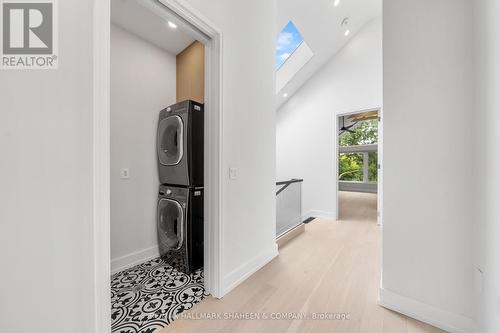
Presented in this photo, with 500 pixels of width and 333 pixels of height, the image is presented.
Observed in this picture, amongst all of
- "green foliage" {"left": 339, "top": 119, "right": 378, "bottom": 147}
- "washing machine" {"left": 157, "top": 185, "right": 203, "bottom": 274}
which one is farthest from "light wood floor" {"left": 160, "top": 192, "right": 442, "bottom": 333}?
"green foliage" {"left": 339, "top": 119, "right": 378, "bottom": 147}

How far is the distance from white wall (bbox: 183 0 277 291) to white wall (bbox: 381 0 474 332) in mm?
1140

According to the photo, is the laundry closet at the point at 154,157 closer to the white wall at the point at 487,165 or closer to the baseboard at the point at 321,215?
the white wall at the point at 487,165

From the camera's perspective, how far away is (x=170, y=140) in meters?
2.16

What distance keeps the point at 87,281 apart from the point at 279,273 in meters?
1.58

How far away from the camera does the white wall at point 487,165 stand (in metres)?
0.92

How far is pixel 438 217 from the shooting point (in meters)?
1.32

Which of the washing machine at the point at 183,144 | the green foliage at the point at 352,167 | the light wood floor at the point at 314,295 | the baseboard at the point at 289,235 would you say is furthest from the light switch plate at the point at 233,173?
the green foliage at the point at 352,167

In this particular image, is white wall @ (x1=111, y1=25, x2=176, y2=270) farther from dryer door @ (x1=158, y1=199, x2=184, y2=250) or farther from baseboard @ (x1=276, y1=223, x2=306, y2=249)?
baseboard @ (x1=276, y1=223, x2=306, y2=249)

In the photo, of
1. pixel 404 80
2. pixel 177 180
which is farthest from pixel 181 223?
pixel 404 80

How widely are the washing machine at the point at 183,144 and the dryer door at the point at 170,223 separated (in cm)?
25

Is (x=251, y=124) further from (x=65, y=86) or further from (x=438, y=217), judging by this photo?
(x=438, y=217)

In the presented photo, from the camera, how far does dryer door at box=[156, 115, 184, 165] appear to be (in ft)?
6.64

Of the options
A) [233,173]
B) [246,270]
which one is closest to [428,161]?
[233,173]

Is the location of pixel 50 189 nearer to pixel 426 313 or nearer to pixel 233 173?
pixel 233 173
